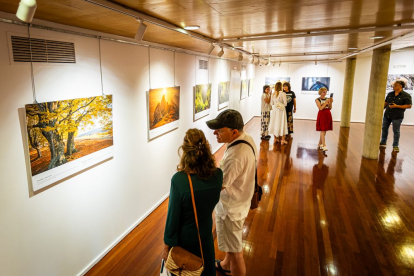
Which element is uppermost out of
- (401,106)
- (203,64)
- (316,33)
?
(316,33)

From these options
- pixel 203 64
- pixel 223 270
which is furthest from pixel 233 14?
pixel 203 64

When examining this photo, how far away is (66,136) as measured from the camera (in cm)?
261

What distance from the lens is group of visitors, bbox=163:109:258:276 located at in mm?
1768

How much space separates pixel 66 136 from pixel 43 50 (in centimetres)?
80

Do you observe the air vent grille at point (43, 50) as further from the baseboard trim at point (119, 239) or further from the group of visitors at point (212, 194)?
the baseboard trim at point (119, 239)

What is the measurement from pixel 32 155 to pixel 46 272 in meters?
1.16

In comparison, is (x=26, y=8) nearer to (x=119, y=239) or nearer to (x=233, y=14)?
(x=233, y=14)

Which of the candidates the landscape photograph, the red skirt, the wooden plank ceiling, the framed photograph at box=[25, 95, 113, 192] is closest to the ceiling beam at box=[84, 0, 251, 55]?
the wooden plank ceiling

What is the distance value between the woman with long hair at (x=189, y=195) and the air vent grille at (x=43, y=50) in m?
1.56

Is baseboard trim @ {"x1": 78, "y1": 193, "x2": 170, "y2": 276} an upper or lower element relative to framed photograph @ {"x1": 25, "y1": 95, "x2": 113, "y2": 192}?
lower

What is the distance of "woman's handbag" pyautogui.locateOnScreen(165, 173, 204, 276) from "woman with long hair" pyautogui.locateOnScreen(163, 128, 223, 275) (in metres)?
0.05

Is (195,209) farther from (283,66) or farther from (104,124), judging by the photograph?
(283,66)

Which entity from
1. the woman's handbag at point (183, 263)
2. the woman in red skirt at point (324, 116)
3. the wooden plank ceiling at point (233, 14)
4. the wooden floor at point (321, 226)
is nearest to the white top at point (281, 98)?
the woman in red skirt at point (324, 116)

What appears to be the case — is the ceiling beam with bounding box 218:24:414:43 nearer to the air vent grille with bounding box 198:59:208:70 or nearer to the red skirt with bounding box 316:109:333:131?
the air vent grille with bounding box 198:59:208:70
